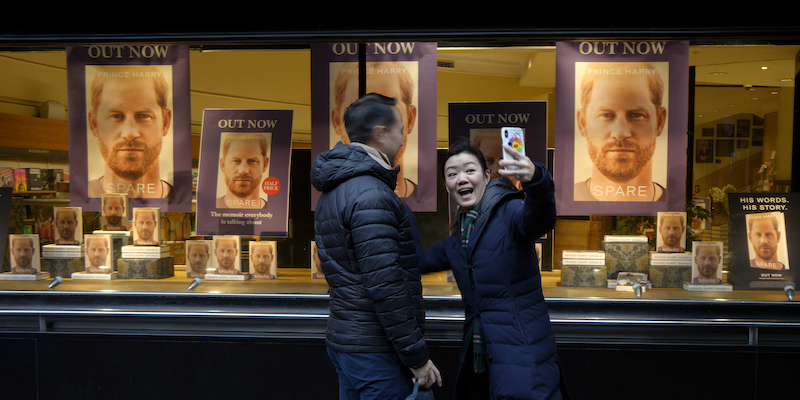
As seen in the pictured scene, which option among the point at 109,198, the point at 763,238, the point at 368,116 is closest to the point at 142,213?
the point at 109,198

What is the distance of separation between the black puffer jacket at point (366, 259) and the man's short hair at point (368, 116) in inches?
3.4

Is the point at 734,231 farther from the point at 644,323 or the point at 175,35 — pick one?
the point at 175,35

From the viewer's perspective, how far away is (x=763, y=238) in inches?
136

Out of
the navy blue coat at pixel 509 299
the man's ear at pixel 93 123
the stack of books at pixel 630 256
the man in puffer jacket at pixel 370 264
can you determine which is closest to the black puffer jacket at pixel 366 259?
the man in puffer jacket at pixel 370 264

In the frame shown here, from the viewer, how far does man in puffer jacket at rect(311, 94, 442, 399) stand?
6.55ft

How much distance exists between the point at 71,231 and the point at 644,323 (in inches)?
145

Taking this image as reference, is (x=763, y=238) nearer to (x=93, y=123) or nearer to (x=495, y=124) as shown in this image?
(x=495, y=124)

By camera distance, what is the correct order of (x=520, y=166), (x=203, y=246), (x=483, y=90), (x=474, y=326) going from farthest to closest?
(x=203, y=246), (x=483, y=90), (x=474, y=326), (x=520, y=166)

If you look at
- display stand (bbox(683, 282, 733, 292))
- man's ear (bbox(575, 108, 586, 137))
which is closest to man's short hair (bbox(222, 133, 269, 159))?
man's ear (bbox(575, 108, 586, 137))

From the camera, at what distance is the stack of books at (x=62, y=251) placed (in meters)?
3.79

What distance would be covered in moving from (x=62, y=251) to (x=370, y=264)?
9.28 feet

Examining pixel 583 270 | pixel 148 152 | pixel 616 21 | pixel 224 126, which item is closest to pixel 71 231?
pixel 148 152

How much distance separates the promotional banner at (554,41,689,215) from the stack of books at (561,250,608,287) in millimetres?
278

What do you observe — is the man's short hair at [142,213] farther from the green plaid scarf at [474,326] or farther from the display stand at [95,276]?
the green plaid scarf at [474,326]
